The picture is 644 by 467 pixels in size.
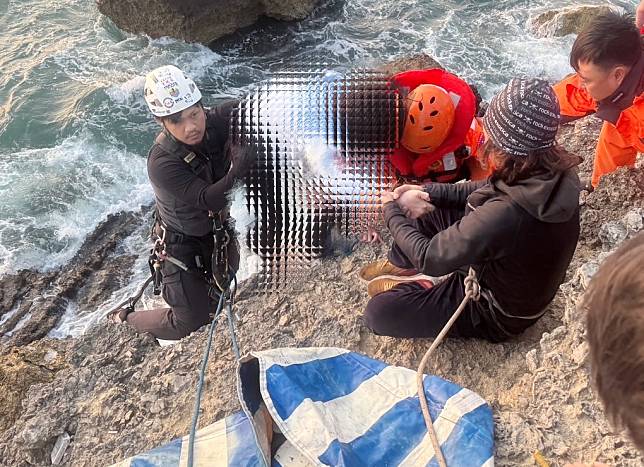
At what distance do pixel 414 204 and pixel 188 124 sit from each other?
5.93 feet

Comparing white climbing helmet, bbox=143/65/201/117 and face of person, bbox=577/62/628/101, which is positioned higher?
white climbing helmet, bbox=143/65/201/117

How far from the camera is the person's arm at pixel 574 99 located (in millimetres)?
4817

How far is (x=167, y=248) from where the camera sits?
4.65 meters

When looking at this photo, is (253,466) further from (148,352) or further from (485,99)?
(485,99)

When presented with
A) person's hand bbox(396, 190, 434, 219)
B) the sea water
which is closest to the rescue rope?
person's hand bbox(396, 190, 434, 219)

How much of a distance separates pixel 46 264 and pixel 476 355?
21.0 feet

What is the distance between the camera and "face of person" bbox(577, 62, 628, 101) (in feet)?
12.7

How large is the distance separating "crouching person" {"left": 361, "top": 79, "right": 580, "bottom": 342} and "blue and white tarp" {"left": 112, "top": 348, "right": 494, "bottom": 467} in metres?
0.57

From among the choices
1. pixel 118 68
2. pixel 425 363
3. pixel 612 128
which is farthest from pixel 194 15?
pixel 425 363

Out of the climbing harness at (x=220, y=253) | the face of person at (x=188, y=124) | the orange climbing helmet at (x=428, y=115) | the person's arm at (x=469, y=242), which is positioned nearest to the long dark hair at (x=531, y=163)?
the person's arm at (x=469, y=242)

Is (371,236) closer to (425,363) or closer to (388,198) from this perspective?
(388,198)

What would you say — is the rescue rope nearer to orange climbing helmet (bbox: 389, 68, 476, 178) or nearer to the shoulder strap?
orange climbing helmet (bbox: 389, 68, 476, 178)

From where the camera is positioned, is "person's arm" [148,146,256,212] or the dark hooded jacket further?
"person's arm" [148,146,256,212]

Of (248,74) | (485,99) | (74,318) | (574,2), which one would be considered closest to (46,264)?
(74,318)
